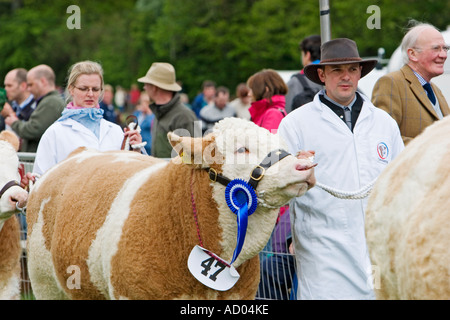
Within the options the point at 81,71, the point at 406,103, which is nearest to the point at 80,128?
the point at 81,71

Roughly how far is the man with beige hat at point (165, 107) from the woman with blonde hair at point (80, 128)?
1.75 meters

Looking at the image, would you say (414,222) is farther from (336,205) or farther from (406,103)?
(406,103)

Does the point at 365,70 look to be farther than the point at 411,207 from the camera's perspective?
Yes

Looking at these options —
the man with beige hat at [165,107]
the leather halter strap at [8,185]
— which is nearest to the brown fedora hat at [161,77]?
the man with beige hat at [165,107]

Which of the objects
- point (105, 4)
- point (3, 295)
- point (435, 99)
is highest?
point (105, 4)

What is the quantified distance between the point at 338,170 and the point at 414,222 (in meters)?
1.62

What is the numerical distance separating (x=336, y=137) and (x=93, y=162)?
1668mm

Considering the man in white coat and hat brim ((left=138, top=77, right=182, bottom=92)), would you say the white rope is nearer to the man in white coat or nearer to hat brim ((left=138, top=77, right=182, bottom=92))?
the man in white coat

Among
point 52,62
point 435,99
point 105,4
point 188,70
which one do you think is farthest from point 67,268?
point 105,4

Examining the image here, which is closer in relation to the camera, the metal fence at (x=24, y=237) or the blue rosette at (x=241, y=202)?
the blue rosette at (x=241, y=202)

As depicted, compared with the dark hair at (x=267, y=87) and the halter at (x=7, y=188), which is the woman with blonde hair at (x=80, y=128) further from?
the dark hair at (x=267, y=87)

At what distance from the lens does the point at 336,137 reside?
4.59 metres

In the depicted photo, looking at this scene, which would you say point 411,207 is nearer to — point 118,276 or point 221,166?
Result: point 221,166

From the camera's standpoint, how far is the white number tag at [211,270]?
13.3 ft
